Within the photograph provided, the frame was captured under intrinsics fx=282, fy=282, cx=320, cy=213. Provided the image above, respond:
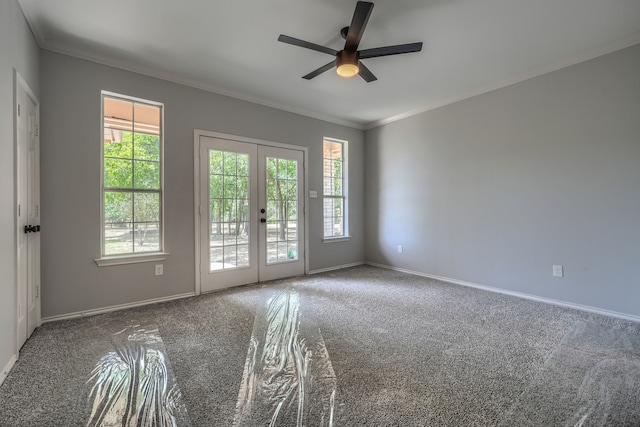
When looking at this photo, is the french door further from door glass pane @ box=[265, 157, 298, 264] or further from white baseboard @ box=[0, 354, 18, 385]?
white baseboard @ box=[0, 354, 18, 385]

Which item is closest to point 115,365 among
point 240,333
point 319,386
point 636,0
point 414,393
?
point 240,333

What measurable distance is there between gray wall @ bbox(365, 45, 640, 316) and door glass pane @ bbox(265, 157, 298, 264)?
184 cm

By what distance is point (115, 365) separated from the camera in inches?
76.5

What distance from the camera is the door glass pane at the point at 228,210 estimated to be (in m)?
3.73

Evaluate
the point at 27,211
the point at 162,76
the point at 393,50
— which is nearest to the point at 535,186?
the point at 393,50

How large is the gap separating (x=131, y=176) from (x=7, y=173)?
1270 mm

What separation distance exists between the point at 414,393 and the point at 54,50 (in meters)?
4.24

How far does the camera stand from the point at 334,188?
5.17m

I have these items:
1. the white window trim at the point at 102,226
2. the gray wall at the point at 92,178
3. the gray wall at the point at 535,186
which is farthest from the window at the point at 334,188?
the white window trim at the point at 102,226

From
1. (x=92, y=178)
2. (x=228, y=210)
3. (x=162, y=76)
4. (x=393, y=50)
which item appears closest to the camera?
(x=393, y=50)

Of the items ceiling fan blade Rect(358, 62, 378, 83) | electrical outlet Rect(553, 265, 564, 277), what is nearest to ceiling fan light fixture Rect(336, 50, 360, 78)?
ceiling fan blade Rect(358, 62, 378, 83)

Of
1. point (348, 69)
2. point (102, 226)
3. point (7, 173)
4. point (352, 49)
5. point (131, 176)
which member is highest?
point (352, 49)

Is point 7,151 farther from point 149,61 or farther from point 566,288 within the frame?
point 566,288

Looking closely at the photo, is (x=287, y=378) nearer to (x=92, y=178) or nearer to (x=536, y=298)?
(x=92, y=178)
